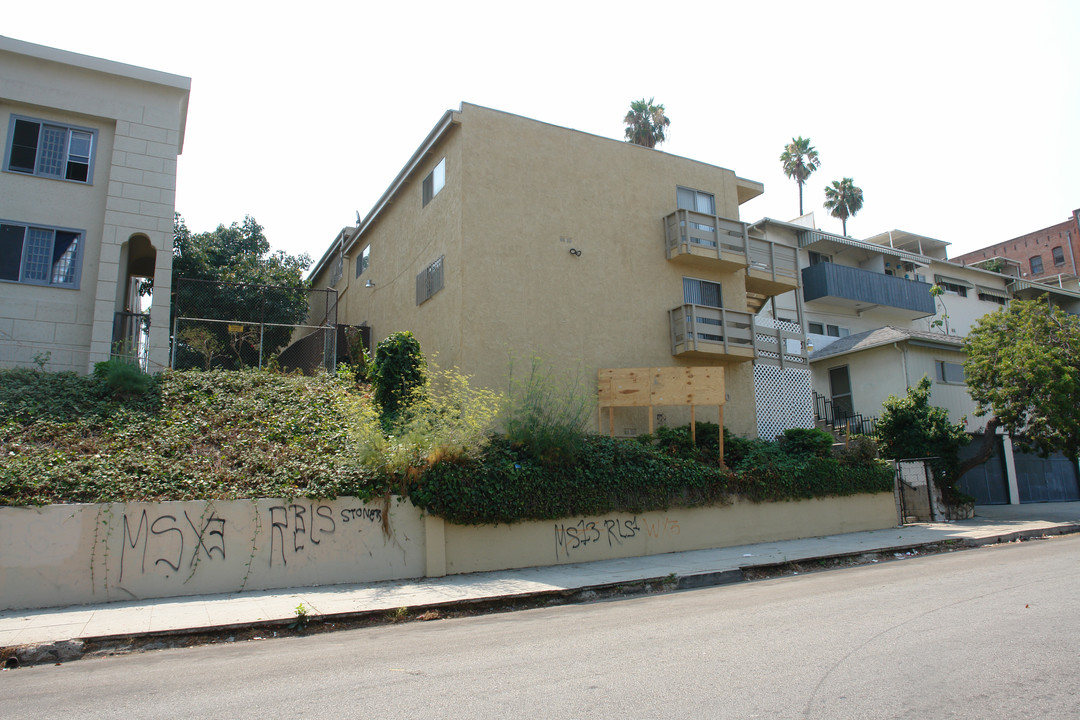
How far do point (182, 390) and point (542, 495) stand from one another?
27.0 ft

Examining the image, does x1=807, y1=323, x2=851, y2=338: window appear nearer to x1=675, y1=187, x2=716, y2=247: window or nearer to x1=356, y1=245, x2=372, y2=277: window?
x1=675, y1=187, x2=716, y2=247: window

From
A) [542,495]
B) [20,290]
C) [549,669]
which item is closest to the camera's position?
[549,669]

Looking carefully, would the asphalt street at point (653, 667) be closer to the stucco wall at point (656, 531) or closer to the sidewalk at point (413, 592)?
the sidewalk at point (413, 592)

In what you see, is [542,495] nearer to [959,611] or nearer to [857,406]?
[959,611]

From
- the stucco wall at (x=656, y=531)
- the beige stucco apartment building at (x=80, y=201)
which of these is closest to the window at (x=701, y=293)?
the stucco wall at (x=656, y=531)

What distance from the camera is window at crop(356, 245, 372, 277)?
2394cm

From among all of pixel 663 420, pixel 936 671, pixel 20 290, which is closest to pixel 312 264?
pixel 20 290

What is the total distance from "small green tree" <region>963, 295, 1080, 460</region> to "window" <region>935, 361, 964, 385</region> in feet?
9.49

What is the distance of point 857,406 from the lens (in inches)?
969

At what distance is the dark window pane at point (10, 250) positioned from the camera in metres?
15.7

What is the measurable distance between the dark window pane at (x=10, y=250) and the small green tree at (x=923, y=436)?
24023 mm

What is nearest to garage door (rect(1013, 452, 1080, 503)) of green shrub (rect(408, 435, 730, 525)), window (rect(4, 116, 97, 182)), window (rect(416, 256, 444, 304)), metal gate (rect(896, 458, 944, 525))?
metal gate (rect(896, 458, 944, 525))

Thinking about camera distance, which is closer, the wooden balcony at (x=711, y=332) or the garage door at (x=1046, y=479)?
the wooden balcony at (x=711, y=332)

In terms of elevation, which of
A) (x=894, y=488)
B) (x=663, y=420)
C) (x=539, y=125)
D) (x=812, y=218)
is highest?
(x=812, y=218)
